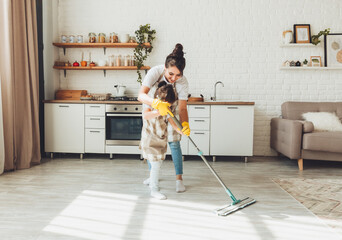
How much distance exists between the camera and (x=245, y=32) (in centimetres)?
451

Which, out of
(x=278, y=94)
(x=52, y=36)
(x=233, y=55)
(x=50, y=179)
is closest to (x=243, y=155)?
(x=278, y=94)

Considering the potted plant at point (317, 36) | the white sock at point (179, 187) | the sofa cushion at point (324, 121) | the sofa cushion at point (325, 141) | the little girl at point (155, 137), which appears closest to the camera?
the little girl at point (155, 137)

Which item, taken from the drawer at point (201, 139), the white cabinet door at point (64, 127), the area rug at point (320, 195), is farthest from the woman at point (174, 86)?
the white cabinet door at point (64, 127)

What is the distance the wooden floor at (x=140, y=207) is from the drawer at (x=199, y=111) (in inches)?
30.3

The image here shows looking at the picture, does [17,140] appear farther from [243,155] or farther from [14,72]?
[243,155]

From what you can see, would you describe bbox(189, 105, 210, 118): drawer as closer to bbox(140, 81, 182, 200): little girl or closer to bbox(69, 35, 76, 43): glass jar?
bbox(140, 81, 182, 200): little girl

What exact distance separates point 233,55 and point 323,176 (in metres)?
2.15

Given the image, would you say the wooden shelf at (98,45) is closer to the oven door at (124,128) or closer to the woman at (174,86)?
the oven door at (124,128)

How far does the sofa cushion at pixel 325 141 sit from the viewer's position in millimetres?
3481

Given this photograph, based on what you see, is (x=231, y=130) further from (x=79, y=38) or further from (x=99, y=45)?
(x=79, y=38)

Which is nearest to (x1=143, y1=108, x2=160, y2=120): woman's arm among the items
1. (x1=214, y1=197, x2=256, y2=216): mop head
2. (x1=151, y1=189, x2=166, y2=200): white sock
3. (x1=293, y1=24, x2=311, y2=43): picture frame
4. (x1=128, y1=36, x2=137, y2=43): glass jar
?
(x1=151, y1=189, x2=166, y2=200): white sock

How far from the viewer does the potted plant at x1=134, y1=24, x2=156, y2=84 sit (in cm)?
444

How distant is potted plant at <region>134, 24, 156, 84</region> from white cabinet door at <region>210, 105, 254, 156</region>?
131 centimetres

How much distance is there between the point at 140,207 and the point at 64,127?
2.31 metres
